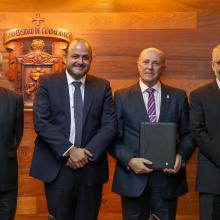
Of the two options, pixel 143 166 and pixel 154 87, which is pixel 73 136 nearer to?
pixel 143 166

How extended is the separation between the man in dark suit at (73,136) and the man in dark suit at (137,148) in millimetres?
119

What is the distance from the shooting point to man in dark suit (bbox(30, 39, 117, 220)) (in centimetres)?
291

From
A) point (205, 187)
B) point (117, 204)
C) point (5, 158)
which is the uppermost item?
point (5, 158)

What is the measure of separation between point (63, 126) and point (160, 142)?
61cm

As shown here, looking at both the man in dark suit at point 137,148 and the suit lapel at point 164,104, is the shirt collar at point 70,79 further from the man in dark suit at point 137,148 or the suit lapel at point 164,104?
the suit lapel at point 164,104

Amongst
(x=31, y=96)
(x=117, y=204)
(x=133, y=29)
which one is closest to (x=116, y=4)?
(x=133, y=29)

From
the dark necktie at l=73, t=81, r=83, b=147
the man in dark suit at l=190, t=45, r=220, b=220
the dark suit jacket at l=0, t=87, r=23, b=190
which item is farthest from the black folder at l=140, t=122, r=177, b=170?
the dark suit jacket at l=0, t=87, r=23, b=190

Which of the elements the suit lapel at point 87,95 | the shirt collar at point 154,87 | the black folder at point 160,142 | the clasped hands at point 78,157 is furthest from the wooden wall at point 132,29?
the clasped hands at point 78,157

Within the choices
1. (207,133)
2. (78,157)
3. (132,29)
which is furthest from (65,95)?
(132,29)

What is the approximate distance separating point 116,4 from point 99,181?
1486 mm

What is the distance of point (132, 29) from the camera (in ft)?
12.2

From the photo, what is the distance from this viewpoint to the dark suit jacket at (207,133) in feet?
9.42

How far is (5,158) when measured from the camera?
276 centimetres

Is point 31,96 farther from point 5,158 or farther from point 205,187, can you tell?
point 205,187
